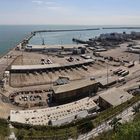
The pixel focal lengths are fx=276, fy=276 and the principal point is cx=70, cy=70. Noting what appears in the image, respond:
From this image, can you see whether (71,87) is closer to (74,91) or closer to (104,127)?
(74,91)

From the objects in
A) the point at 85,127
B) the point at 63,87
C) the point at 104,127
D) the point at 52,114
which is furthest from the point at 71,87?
the point at 104,127

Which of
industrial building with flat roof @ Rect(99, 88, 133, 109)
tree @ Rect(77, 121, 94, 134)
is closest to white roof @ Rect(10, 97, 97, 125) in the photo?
industrial building with flat roof @ Rect(99, 88, 133, 109)

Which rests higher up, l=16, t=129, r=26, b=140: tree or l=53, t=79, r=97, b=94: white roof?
l=53, t=79, r=97, b=94: white roof

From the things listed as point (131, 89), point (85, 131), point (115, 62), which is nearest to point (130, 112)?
point (85, 131)

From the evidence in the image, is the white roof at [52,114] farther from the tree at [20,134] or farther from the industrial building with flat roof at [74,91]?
the tree at [20,134]

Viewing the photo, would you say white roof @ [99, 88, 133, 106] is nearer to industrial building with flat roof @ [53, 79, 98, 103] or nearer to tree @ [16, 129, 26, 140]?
industrial building with flat roof @ [53, 79, 98, 103]

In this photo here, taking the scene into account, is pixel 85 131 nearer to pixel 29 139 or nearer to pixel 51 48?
pixel 29 139

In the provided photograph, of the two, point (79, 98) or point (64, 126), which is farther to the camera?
point (79, 98)
